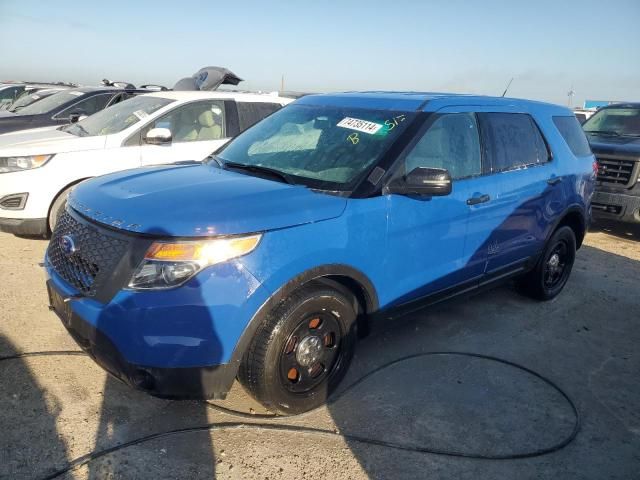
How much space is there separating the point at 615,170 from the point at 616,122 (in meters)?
1.68

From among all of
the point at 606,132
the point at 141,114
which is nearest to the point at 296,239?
the point at 141,114

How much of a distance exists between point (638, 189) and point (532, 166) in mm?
4108

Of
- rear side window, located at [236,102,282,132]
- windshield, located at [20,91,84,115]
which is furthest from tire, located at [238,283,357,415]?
windshield, located at [20,91,84,115]

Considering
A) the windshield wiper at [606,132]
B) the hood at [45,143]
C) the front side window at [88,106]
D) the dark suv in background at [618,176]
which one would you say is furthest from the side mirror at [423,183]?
the front side window at [88,106]

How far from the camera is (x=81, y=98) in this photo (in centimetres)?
960

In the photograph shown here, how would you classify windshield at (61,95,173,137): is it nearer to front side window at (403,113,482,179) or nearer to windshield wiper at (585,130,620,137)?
front side window at (403,113,482,179)

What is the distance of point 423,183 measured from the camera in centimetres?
310

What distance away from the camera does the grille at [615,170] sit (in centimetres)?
754

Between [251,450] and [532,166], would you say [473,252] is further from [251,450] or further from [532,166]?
[251,450]

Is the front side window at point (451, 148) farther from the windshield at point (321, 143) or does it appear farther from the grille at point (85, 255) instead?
the grille at point (85, 255)

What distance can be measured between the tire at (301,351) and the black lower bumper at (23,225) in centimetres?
355

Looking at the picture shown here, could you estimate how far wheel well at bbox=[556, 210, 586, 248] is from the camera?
5.02m

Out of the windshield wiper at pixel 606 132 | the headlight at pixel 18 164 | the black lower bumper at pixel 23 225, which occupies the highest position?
the windshield wiper at pixel 606 132

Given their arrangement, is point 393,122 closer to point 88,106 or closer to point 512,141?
point 512,141
